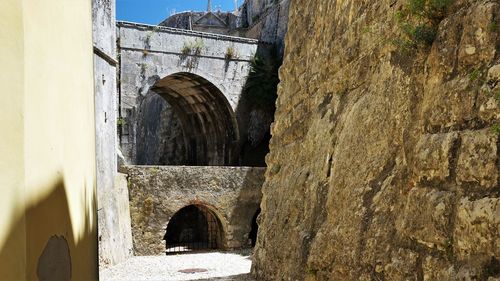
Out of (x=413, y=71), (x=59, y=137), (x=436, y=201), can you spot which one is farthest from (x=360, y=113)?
(x=59, y=137)

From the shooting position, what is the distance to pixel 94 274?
5.34 m

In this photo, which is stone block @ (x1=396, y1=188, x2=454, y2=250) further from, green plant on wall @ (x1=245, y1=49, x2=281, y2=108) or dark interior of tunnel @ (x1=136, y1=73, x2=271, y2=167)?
green plant on wall @ (x1=245, y1=49, x2=281, y2=108)

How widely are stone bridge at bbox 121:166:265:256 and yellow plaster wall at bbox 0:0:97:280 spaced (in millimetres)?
8889

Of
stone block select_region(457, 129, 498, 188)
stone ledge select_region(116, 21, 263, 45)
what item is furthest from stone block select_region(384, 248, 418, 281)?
stone ledge select_region(116, 21, 263, 45)

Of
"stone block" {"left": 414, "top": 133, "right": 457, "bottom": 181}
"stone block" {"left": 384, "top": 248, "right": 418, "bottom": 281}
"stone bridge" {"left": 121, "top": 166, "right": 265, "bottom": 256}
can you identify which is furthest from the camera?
"stone bridge" {"left": 121, "top": 166, "right": 265, "bottom": 256}

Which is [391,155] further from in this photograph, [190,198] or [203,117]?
[203,117]

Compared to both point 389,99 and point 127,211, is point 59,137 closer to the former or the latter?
point 389,99

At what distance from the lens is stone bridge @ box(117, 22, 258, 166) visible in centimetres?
1872

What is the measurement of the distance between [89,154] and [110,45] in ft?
28.4

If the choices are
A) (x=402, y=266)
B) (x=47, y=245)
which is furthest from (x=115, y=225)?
(x=402, y=266)

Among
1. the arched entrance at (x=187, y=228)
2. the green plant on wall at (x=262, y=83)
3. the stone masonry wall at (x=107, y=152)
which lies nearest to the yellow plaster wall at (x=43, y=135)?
the stone masonry wall at (x=107, y=152)

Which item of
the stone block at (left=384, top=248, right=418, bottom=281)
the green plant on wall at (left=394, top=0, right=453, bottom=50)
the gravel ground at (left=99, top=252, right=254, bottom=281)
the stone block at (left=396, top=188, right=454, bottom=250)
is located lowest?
the gravel ground at (left=99, top=252, right=254, bottom=281)

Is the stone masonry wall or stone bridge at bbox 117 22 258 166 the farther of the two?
stone bridge at bbox 117 22 258 166

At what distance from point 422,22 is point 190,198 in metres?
11.6
